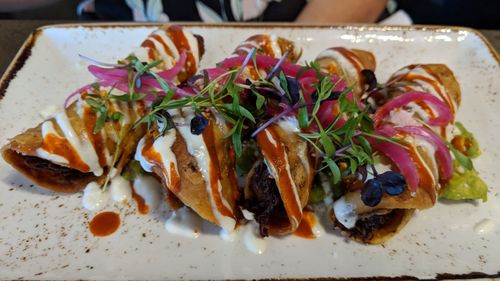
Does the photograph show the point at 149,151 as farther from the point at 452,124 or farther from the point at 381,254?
the point at 452,124

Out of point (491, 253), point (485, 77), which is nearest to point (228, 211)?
point (491, 253)

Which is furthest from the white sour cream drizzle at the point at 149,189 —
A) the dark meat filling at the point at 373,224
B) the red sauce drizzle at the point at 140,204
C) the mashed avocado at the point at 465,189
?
the mashed avocado at the point at 465,189

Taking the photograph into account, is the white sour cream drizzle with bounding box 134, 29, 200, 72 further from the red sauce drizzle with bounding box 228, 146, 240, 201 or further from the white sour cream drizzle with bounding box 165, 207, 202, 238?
the white sour cream drizzle with bounding box 165, 207, 202, 238

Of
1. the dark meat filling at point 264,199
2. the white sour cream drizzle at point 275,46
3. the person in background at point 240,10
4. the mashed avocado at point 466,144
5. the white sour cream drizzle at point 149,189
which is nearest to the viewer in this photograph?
the dark meat filling at point 264,199

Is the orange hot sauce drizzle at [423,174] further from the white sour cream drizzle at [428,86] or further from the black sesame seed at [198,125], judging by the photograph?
the black sesame seed at [198,125]

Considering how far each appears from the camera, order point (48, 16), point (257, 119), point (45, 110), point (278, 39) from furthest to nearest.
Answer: point (48, 16) < point (278, 39) < point (45, 110) < point (257, 119)

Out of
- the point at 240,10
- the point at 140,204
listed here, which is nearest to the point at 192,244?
the point at 140,204
